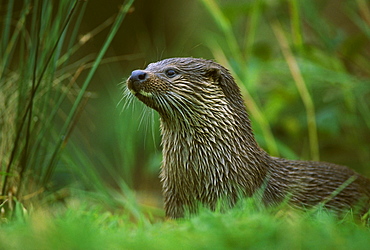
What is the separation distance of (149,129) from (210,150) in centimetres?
165

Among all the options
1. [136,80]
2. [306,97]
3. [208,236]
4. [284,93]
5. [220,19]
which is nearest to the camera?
[208,236]

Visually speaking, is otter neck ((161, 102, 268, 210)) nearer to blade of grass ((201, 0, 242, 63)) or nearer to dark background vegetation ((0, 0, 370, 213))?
dark background vegetation ((0, 0, 370, 213))

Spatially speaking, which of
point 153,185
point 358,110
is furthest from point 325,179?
point 153,185

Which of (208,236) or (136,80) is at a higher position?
(136,80)

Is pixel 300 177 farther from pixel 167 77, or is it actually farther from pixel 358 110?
pixel 358 110

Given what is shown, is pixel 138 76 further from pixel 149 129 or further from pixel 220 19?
pixel 149 129

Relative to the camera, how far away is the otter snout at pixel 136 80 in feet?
8.64

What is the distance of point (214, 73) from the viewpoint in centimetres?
281

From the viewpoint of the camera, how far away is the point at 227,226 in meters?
1.76

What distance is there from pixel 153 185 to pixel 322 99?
2045 mm

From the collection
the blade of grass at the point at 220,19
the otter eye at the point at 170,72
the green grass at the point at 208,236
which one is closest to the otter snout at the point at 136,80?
the otter eye at the point at 170,72

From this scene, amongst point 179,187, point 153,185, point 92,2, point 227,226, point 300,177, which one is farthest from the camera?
point 92,2

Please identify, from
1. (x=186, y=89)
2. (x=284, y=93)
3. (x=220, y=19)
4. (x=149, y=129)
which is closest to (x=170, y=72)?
(x=186, y=89)

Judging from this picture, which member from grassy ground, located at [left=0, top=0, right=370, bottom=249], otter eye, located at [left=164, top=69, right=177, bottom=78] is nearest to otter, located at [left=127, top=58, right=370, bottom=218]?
otter eye, located at [left=164, top=69, right=177, bottom=78]
